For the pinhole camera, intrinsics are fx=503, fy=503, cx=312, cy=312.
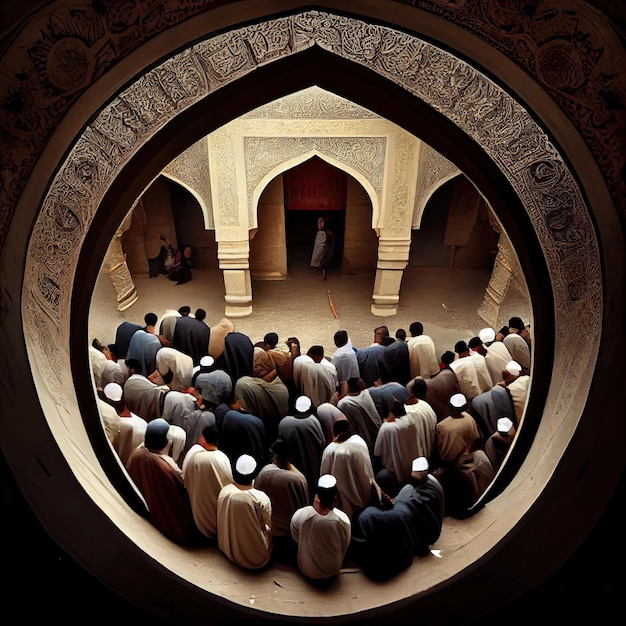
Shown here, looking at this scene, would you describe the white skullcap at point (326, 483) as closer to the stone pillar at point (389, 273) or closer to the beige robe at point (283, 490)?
the beige robe at point (283, 490)

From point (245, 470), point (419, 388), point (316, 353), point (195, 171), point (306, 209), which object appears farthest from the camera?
point (306, 209)

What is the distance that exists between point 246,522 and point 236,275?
5.43 meters

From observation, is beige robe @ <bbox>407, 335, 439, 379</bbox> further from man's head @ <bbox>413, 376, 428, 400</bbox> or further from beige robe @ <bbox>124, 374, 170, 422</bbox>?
beige robe @ <bbox>124, 374, 170, 422</bbox>

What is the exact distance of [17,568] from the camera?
1738 mm

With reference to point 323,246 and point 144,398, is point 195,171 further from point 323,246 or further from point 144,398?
point 144,398

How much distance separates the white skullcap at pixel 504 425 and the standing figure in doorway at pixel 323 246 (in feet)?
20.2

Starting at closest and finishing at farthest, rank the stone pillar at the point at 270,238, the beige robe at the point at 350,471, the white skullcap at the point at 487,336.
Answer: the beige robe at the point at 350,471
the white skullcap at the point at 487,336
the stone pillar at the point at 270,238

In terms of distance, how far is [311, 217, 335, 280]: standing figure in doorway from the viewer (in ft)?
32.5

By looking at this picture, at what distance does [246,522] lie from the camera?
11.1 ft

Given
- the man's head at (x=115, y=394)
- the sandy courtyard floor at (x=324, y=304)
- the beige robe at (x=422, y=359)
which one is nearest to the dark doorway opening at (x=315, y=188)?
the sandy courtyard floor at (x=324, y=304)

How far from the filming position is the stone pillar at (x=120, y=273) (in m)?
8.31

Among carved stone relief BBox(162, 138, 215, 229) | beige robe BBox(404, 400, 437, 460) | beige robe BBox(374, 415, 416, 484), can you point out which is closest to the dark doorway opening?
carved stone relief BBox(162, 138, 215, 229)

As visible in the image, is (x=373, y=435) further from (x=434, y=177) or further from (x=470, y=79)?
(x=434, y=177)

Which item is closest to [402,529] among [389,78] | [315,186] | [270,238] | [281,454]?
[281,454]
